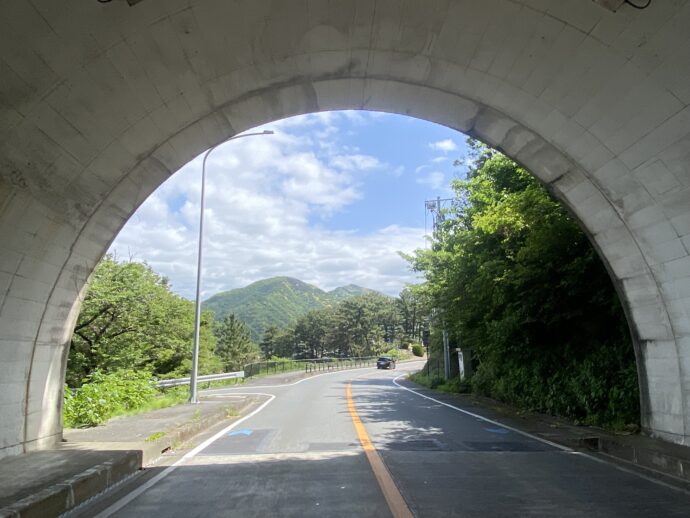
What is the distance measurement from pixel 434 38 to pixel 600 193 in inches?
145

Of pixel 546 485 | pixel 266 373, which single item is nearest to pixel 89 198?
pixel 546 485

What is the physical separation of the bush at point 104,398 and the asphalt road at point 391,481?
2.76 metres

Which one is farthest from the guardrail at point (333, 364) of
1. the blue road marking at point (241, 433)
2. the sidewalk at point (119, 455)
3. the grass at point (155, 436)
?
the grass at point (155, 436)

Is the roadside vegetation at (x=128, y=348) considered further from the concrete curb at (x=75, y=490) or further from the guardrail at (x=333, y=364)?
the concrete curb at (x=75, y=490)

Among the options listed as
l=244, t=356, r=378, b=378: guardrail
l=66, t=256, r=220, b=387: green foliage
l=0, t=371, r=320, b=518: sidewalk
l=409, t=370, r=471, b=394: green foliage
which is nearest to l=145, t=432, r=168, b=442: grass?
l=0, t=371, r=320, b=518: sidewalk

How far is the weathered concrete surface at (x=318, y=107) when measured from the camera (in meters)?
5.56

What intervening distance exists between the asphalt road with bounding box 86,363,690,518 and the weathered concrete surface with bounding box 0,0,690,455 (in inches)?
85.5

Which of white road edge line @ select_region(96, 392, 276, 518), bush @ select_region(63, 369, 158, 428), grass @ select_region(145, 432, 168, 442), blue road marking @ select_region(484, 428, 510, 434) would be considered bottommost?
blue road marking @ select_region(484, 428, 510, 434)

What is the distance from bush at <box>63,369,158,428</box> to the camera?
34.9ft

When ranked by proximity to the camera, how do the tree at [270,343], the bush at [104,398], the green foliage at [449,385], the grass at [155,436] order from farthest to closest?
the tree at [270,343] → the green foliage at [449,385] → the bush at [104,398] → the grass at [155,436]

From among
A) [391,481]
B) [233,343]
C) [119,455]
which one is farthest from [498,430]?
[233,343]

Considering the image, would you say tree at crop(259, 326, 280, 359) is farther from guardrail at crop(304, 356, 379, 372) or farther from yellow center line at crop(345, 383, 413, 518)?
yellow center line at crop(345, 383, 413, 518)

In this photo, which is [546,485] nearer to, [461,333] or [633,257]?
[633,257]

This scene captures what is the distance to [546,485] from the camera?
6.25 metres
